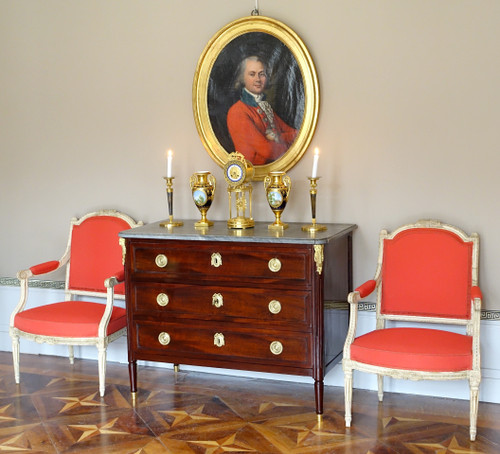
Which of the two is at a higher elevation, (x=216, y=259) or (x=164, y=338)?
(x=216, y=259)

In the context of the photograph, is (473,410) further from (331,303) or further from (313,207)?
(313,207)

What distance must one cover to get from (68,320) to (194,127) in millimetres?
1518

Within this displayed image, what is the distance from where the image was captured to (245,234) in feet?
13.1

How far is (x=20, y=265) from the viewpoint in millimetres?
5359

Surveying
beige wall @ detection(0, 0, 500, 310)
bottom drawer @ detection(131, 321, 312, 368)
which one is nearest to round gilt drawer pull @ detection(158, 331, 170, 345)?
bottom drawer @ detection(131, 321, 312, 368)

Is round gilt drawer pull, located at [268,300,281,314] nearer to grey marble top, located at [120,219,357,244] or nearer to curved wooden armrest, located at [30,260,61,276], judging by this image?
grey marble top, located at [120,219,357,244]

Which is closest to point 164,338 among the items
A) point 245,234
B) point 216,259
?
point 216,259

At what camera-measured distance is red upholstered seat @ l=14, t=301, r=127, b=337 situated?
4.28 metres

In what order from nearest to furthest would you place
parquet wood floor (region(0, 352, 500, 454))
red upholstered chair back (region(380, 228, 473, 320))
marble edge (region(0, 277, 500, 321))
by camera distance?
parquet wood floor (region(0, 352, 500, 454)) < red upholstered chair back (region(380, 228, 473, 320)) < marble edge (region(0, 277, 500, 321))

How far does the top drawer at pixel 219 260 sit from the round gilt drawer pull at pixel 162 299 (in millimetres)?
109

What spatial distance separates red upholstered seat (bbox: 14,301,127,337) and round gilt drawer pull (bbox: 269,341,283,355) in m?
1.07

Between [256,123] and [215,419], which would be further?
[256,123]

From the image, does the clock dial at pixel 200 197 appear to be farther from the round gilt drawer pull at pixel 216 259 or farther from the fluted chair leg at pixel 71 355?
the fluted chair leg at pixel 71 355

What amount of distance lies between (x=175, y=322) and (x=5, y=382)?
137 centimetres
